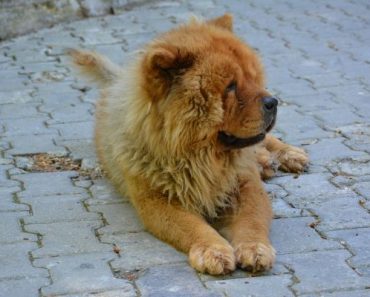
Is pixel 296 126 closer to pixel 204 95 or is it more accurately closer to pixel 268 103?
pixel 268 103

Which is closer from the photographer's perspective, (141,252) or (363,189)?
(141,252)

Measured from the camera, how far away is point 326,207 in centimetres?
559

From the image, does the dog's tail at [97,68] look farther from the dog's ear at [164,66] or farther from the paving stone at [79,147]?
the dog's ear at [164,66]

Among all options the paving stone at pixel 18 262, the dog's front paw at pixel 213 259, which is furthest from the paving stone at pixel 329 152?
the paving stone at pixel 18 262

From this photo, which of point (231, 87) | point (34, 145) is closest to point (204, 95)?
point (231, 87)

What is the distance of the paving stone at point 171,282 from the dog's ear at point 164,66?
3.08ft

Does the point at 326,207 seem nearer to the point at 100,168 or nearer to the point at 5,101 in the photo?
the point at 100,168

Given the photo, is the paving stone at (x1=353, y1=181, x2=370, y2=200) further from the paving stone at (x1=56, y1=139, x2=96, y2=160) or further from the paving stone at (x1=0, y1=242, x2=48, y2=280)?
the paving stone at (x1=0, y1=242, x2=48, y2=280)

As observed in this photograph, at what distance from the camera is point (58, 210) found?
5668 mm

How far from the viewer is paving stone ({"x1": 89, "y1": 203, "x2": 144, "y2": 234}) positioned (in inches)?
210

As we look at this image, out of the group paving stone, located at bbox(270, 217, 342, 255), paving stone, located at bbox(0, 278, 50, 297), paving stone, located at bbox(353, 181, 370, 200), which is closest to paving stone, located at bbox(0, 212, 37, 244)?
paving stone, located at bbox(0, 278, 50, 297)

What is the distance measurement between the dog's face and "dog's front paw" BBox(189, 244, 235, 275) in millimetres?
632

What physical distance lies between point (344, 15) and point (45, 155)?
550cm

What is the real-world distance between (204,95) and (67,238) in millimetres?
1122
